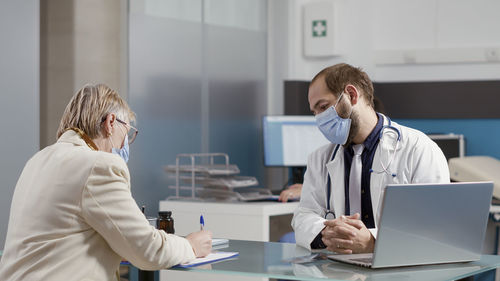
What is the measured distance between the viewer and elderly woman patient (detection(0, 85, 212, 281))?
1.76m

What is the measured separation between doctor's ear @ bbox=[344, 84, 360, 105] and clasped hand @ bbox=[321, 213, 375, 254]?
1.68 feet

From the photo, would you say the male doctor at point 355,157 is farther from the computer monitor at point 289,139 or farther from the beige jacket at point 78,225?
the computer monitor at point 289,139

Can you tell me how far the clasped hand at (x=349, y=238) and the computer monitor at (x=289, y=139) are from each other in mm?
2291

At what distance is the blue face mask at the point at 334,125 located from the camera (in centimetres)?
233

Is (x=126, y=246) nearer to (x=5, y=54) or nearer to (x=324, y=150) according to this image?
(x=324, y=150)

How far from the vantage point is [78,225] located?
178 centimetres

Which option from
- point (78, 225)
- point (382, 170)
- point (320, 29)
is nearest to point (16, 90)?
point (78, 225)


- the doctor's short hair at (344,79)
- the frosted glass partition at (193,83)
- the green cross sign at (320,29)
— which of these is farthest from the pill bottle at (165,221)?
the green cross sign at (320,29)

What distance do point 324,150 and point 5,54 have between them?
141cm

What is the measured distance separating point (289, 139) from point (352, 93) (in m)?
1.98

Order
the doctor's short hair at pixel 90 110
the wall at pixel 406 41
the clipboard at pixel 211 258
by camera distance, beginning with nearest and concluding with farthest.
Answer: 1. the clipboard at pixel 211 258
2. the doctor's short hair at pixel 90 110
3. the wall at pixel 406 41

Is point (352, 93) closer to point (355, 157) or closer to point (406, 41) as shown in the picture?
point (355, 157)

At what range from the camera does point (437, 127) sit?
4.84 meters

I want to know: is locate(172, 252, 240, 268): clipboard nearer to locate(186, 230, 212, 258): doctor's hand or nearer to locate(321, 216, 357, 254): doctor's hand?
locate(186, 230, 212, 258): doctor's hand
